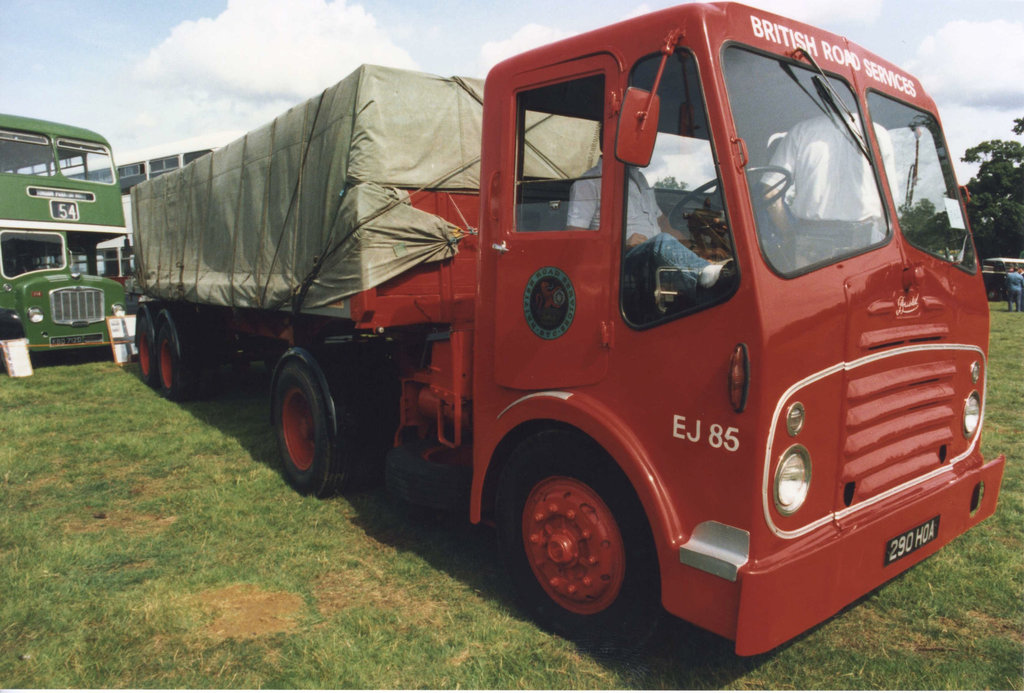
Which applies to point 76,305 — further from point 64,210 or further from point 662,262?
point 662,262

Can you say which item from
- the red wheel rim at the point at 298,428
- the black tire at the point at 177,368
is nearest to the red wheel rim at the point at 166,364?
the black tire at the point at 177,368

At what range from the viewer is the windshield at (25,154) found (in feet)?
40.0

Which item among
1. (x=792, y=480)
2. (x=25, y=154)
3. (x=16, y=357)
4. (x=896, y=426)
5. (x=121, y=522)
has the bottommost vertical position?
(x=121, y=522)

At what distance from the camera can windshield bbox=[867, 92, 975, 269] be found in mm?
3191

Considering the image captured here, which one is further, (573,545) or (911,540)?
(573,545)

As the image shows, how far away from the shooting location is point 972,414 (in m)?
3.53

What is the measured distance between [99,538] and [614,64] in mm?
4253

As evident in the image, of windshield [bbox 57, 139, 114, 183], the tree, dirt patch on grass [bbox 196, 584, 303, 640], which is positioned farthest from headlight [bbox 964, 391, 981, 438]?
the tree

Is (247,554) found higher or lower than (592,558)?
lower

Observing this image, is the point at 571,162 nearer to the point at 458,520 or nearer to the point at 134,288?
the point at 458,520

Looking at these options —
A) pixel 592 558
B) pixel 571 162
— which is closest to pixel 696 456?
pixel 592 558

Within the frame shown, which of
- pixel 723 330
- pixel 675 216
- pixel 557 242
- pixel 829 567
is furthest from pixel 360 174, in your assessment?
pixel 829 567

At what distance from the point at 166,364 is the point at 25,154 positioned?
5.83 metres

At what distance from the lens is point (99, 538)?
4707 millimetres
